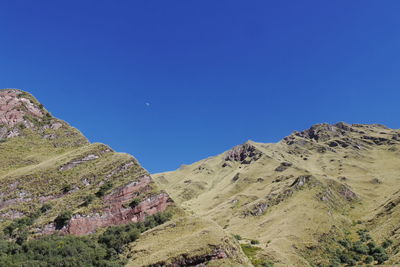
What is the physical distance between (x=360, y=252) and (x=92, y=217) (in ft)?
315

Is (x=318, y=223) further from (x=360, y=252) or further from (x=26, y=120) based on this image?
(x=26, y=120)

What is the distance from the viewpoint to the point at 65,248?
68.6 metres

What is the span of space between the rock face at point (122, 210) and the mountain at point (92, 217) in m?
0.26

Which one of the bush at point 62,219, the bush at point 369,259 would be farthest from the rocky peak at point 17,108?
the bush at point 369,259

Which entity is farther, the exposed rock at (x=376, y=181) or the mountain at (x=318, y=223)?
the exposed rock at (x=376, y=181)

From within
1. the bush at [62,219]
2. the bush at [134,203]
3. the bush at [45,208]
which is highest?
the bush at [45,208]

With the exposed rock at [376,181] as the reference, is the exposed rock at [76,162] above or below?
above

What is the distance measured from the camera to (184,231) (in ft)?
236

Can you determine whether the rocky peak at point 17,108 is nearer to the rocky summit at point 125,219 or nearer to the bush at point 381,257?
the rocky summit at point 125,219

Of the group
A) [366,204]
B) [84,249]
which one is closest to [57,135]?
[84,249]

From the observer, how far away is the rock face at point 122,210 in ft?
261

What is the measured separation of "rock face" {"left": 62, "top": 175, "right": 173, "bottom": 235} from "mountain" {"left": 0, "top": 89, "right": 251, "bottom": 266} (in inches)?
10.2

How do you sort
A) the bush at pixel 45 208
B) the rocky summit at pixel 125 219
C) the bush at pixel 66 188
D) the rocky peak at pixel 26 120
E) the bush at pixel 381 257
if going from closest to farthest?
the rocky summit at pixel 125 219 < the bush at pixel 45 208 < the bush at pixel 381 257 < the bush at pixel 66 188 < the rocky peak at pixel 26 120

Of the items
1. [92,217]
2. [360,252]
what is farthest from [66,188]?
[360,252]
